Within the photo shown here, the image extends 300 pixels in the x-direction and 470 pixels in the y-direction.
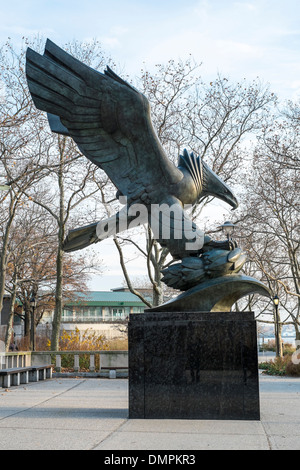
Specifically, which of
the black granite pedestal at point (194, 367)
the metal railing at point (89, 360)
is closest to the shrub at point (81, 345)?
the metal railing at point (89, 360)

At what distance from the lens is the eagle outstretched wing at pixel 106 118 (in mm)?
7449

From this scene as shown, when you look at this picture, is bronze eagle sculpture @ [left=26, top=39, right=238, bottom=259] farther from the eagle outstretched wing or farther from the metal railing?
the metal railing

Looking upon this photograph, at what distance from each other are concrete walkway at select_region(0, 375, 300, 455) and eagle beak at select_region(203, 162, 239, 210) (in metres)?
3.48

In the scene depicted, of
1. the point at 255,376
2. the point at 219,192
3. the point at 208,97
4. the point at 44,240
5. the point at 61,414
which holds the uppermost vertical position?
the point at 208,97

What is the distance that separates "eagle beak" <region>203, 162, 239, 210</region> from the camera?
8.66 metres

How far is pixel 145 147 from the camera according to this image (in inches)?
304

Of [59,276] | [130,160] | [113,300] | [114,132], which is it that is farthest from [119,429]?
[113,300]

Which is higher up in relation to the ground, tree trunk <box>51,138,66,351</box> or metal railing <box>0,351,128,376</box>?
tree trunk <box>51,138,66,351</box>

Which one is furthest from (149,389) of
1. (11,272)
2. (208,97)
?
(11,272)

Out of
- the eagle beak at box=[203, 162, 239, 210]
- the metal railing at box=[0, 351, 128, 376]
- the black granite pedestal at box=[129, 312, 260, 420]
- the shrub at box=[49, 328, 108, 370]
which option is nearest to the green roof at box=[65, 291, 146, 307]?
the shrub at box=[49, 328, 108, 370]

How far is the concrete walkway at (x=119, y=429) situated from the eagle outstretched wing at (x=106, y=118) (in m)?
3.24

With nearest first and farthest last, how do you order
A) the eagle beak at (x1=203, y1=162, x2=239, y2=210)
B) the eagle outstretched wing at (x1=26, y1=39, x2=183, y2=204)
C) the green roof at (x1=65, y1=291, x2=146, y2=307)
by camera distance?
the eagle outstretched wing at (x1=26, y1=39, x2=183, y2=204) < the eagle beak at (x1=203, y1=162, x2=239, y2=210) < the green roof at (x1=65, y1=291, x2=146, y2=307)
